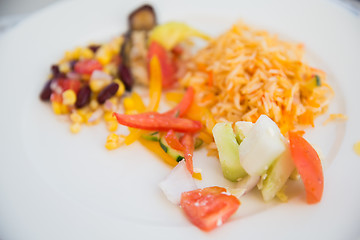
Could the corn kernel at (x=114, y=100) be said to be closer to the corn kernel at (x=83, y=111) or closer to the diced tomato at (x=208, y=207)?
the corn kernel at (x=83, y=111)

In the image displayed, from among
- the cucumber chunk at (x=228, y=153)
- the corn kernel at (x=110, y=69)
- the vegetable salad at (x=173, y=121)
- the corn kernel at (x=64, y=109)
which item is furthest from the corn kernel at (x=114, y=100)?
the cucumber chunk at (x=228, y=153)

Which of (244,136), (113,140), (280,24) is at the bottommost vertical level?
(113,140)

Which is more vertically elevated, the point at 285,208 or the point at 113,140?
the point at 285,208

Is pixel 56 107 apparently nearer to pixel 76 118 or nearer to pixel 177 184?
pixel 76 118

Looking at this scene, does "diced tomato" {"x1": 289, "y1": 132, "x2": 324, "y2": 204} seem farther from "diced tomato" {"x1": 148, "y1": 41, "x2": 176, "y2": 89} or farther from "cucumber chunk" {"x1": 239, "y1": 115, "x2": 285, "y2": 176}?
"diced tomato" {"x1": 148, "y1": 41, "x2": 176, "y2": 89}

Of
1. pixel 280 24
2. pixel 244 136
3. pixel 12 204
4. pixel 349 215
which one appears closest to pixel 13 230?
pixel 12 204

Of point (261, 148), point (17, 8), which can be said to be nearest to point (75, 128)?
point (261, 148)

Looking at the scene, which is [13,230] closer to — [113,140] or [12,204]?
[12,204]
